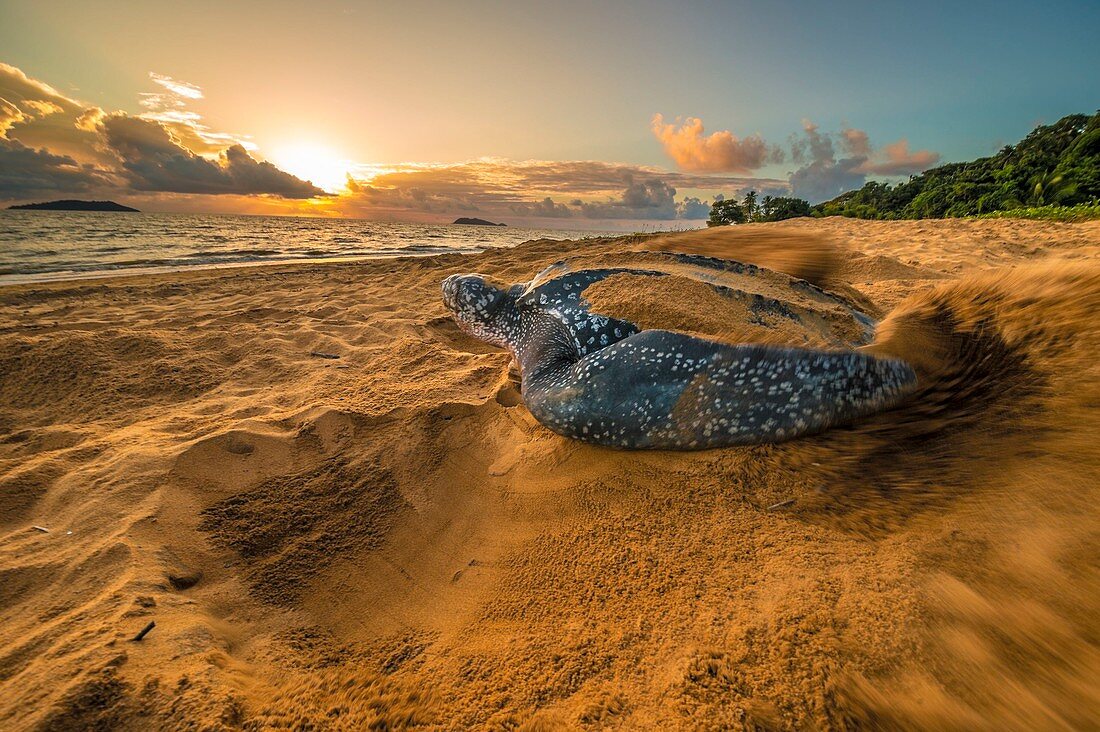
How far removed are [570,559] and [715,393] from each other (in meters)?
0.96

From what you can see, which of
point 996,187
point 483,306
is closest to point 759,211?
point 996,187

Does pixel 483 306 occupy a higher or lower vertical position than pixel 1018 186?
lower

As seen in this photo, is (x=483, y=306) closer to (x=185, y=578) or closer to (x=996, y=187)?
(x=185, y=578)

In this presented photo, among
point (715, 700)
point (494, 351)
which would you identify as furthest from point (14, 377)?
point (715, 700)

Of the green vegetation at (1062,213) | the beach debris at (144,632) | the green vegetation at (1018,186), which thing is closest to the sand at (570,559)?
the beach debris at (144,632)

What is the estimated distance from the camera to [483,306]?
3.81m

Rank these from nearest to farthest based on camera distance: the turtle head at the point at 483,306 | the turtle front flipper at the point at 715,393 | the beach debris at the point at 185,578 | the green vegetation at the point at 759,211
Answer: the beach debris at the point at 185,578 → the turtle front flipper at the point at 715,393 → the turtle head at the point at 483,306 → the green vegetation at the point at 759,211

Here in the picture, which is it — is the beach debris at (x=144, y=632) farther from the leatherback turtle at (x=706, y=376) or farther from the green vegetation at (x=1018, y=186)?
the green vegetation at (x=1018, y=186)

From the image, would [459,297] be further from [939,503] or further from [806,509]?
[939,503]

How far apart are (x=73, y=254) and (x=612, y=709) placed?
17.7m

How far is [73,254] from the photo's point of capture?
37.2 ft

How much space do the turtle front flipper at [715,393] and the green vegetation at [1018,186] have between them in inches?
510

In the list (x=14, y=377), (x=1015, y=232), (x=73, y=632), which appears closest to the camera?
(x=73, y=632)

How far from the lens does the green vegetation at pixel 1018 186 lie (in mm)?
10875
